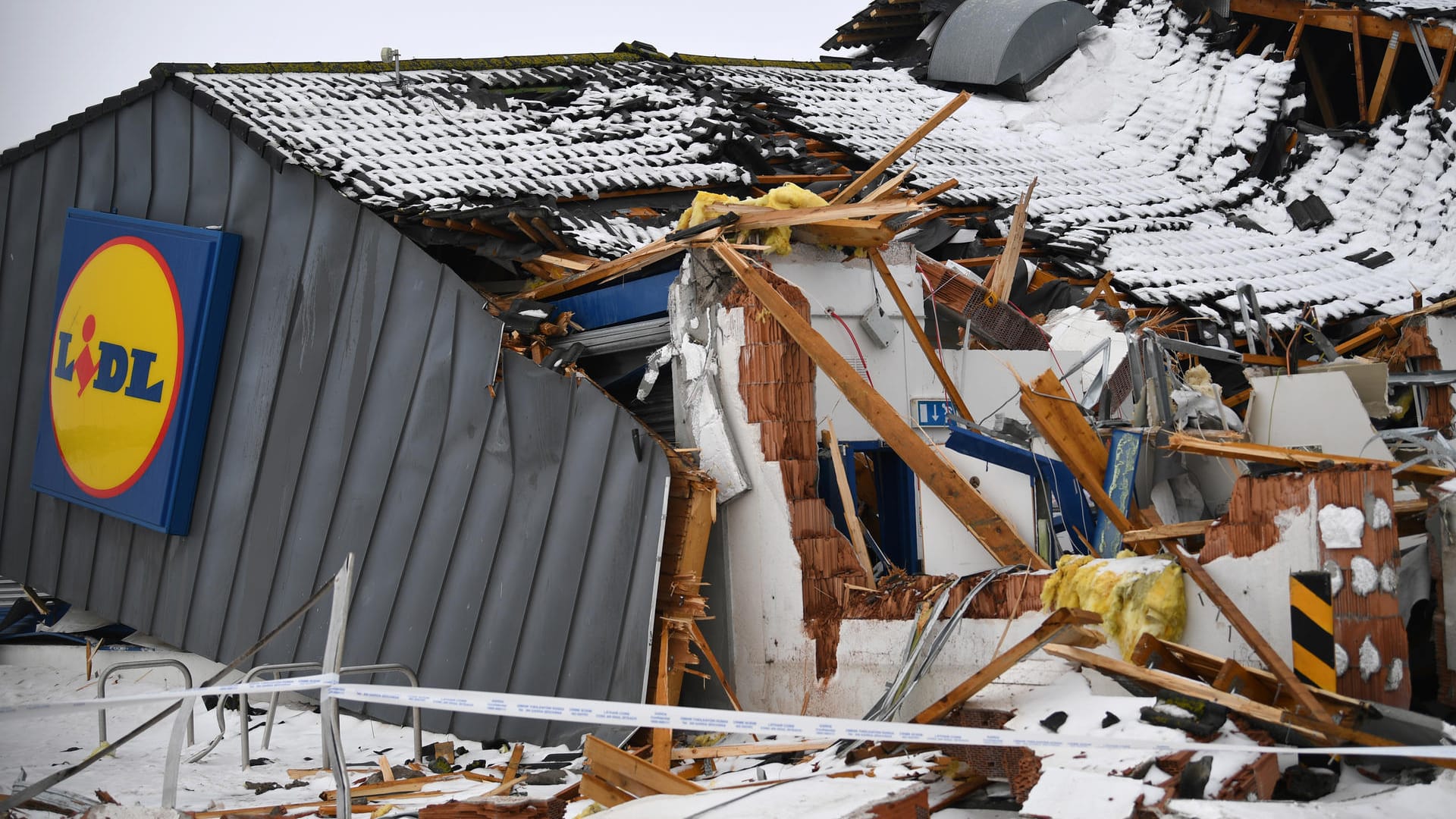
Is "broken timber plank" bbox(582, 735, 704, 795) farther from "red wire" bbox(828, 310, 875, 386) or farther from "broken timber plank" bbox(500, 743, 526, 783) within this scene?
"red wire" bbox(828, 310, 875, 386)

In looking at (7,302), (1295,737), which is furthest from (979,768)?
(7,302)

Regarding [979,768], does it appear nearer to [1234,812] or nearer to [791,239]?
[1234,812]

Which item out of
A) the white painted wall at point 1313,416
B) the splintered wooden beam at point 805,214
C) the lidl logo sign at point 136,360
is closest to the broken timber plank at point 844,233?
the splintered wooden beam at point 805,214

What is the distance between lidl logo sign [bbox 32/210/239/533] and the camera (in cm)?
920

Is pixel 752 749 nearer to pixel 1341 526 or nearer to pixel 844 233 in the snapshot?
pixel 1341 526

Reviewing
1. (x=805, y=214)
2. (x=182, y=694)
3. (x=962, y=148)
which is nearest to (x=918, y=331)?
(x=805, y=214)

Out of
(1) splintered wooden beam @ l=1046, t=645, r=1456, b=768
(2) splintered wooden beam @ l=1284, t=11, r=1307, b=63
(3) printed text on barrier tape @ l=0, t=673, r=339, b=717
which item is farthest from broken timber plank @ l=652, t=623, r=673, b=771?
(2) splintered wooden beam @ l=1284, t=11, r=1307, b=63

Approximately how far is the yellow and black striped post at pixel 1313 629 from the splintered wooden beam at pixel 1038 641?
740mm

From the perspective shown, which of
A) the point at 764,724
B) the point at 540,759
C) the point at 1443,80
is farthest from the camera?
the point at 1443,80

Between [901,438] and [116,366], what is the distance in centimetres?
602

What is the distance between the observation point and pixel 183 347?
922 cm

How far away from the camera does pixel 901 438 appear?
6.67 meters

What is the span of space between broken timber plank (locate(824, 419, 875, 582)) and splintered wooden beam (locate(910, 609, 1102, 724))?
1561 millimetres

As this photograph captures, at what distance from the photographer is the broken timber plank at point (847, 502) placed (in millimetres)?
7137
